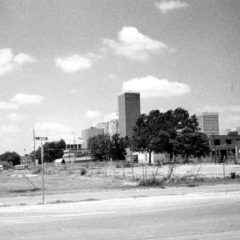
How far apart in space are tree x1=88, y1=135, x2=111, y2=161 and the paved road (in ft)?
406

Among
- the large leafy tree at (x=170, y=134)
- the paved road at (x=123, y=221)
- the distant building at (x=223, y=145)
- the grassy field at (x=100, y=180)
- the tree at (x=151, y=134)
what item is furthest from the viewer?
the distant building at (x=223, y=145)

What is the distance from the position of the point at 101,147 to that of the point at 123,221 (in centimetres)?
13037

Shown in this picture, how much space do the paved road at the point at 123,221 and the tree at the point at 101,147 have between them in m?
124

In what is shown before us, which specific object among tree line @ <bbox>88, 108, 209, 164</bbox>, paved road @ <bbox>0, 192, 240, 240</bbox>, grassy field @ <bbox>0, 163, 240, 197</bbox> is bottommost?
grassy field @ <bbox>0, 163, 240, 197</bbox>

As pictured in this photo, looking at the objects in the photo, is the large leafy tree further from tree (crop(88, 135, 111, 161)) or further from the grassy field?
the grassy field

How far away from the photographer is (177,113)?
10388 cm

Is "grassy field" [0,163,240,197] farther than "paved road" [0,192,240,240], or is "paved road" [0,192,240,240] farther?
"grassy field" [0,163,240,197]

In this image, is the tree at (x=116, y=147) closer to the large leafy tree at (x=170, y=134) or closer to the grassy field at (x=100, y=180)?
the large leafy tree at (x=170, y=134)

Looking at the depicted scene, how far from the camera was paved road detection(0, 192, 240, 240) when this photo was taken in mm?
9656

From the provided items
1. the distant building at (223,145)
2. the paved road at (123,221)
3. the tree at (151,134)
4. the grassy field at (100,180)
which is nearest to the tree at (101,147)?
the tree at (151,134)

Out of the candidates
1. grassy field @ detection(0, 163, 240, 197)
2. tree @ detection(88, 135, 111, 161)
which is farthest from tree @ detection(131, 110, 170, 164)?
grassy field @ detection(0, 163, 240, 197)

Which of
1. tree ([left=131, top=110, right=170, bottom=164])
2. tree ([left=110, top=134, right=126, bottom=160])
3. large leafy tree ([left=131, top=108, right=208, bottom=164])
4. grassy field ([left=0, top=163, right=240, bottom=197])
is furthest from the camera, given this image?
tree ([left=110, top=134, right=126, bottom=160])

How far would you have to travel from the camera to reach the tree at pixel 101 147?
461 ft

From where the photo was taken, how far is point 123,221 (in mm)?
11703
